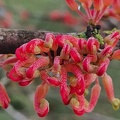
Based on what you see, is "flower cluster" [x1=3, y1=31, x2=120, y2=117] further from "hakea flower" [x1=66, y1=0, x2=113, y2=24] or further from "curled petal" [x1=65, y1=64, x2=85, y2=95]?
"hakea flower" [x1=66, y1=0, x2=113, y2=24]

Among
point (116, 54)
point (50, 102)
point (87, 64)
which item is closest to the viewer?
point (87, 64)

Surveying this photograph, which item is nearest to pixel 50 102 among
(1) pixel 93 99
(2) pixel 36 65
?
(1) pixel 93 99

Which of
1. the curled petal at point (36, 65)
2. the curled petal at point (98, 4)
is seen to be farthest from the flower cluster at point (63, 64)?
the curled petal at point (98, 4)

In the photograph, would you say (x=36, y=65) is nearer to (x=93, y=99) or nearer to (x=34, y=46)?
(x=34, y=46)

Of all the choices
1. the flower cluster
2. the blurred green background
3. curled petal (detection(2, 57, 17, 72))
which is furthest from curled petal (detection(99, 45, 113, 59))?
the blurred green background

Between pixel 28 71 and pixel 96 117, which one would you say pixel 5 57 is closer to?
pixel 28 71

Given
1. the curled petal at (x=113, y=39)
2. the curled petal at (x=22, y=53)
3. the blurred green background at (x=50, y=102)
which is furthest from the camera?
the blurred green background at (x=50, y=102)

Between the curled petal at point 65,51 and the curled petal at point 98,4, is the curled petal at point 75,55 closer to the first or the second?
the curled petal at point 65,51
